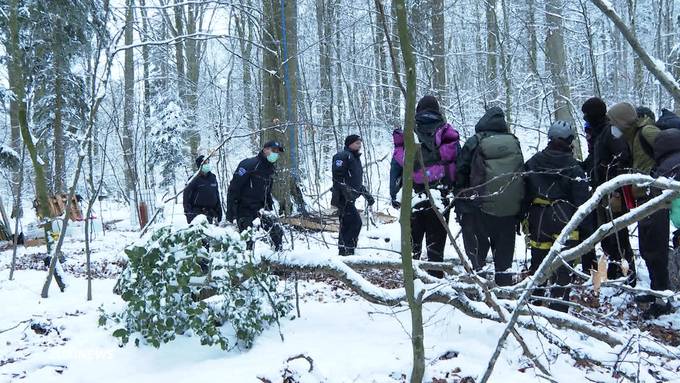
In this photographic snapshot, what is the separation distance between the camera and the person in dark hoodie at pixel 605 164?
4.32m

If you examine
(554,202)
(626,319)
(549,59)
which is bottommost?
(626,319)

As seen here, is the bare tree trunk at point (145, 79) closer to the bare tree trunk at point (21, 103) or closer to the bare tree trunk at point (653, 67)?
the bare tree trunk at point (21, 103)

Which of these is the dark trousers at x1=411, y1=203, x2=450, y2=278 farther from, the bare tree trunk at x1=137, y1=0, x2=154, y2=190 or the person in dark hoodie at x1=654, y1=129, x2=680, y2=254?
the bare tree trunk at x1=137, y1=0, x2=154, y2=190

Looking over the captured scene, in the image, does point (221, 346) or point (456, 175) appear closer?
point (221, 346)

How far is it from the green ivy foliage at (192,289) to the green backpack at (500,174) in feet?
6.11

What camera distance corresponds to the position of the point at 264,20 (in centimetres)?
824

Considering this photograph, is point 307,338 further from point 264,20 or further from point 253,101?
point 253,101

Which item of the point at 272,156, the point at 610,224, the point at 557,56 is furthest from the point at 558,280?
the point at 557,56

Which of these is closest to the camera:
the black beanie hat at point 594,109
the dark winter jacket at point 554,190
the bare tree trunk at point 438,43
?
the dark winter jacket at point 554,190

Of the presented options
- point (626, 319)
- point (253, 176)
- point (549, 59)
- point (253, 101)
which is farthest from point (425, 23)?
point (253, 101)

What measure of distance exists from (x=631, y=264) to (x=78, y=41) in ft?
23.1

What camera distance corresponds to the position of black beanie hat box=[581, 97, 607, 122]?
14.7 ft

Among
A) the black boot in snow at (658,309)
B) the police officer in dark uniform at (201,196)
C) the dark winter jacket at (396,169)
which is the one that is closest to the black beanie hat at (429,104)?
the dark winter jacket at (396,169)

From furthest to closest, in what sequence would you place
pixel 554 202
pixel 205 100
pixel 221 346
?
pixel 205 100 < pixel 554 202 < pixel 221 346
